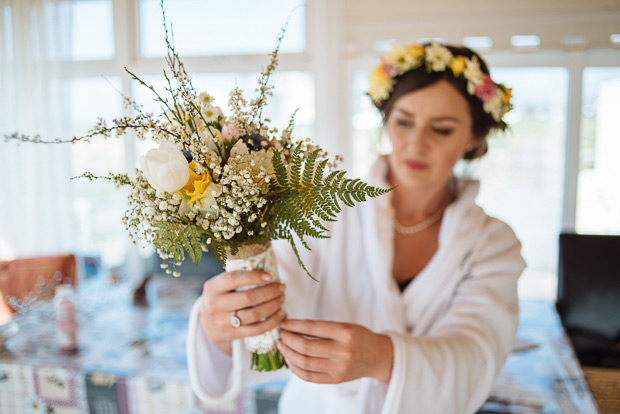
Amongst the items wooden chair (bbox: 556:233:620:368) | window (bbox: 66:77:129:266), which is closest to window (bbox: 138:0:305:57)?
window (bbox: 66:77:129:266)

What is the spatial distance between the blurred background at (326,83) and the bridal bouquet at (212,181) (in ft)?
6.53

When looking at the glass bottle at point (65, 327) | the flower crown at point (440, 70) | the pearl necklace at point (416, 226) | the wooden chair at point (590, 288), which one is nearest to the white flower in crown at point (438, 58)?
the flower crown at point (440, 70)

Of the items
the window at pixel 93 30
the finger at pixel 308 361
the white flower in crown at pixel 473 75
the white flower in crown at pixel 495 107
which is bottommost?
the finger at pixel 308 361

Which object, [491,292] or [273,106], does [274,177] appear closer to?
[491,292]

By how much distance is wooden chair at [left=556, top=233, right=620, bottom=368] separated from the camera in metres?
1.99

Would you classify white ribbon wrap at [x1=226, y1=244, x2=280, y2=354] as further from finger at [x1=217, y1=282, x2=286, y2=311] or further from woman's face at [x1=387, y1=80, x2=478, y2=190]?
woman's face at [x1=387, y1=80, x2=478, y2=190]

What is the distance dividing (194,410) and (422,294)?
855 mm

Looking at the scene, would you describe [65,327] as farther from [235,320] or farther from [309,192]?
[309,192]

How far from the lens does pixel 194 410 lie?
4.56 feet

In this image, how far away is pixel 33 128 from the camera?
290cm

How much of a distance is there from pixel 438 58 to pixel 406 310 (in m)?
0.75

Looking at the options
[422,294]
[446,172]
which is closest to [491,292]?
[422,294]

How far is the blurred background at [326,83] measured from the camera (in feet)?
8.71

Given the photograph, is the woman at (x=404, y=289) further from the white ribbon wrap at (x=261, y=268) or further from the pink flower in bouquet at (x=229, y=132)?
the pink flower in bouquet at (x=229, y=132)
